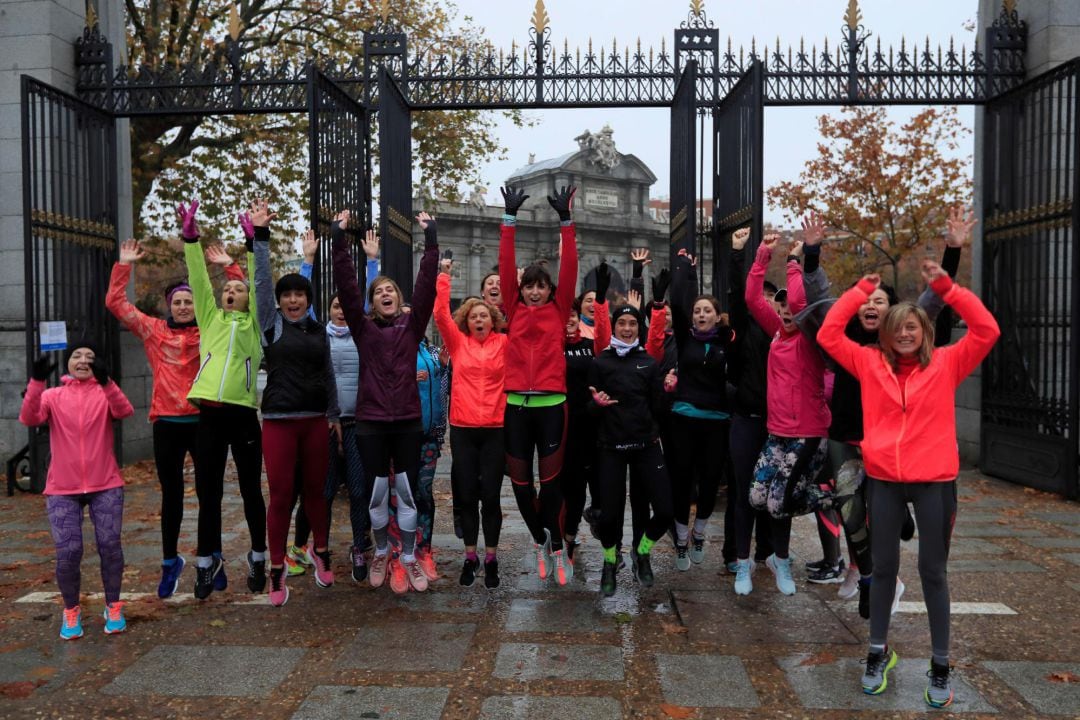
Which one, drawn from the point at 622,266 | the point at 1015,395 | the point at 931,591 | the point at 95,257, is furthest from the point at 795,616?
the point at 622,266

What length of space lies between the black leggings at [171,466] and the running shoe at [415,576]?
52.5 inches

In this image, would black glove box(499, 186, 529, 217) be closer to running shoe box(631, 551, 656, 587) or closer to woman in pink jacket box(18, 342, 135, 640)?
running shoe box(631, 551, 656, 587)

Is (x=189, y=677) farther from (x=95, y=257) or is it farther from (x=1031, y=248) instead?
(x=1031, y=248)

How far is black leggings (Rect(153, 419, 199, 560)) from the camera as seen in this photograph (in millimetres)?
5438

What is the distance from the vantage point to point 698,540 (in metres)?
6.27

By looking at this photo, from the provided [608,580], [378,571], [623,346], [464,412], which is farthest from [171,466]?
[623,346]

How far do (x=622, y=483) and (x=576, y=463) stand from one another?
0.65 metres

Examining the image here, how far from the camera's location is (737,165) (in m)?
8.72

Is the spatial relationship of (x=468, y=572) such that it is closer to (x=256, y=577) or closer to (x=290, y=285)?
(x=256, y=577)

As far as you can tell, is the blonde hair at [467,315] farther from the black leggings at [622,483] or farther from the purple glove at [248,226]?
the purple glove at [248,226]

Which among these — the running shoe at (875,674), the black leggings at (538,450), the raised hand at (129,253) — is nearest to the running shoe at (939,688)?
the running shoe at (875,674)

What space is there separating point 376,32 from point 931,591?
7.95 meters

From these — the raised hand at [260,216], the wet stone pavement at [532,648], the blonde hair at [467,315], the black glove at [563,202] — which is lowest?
the wet stone pavement at [532,648]

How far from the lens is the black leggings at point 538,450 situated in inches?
217
